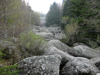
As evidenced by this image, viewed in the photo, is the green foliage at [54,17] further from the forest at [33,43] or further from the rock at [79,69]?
the rock at [79,69]

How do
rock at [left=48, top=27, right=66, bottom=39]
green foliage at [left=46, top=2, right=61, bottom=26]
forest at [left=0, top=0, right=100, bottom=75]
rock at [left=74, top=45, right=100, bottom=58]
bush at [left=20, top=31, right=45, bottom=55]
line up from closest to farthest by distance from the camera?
forest at [left=0, top=0, right=100, bottom=75], bush at [left=20, top=31, right=45, bottom=55], rock at [left=74, top=45, right=100, bottom=58], rock at [left=48, top=27, right=66, bottom=39], green foliage at [left=46, top=2, right=61, bottom=26]

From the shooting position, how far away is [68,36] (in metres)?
12.9

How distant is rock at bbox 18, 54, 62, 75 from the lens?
3.13 m

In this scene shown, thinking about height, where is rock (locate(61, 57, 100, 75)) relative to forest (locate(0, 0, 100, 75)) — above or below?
below

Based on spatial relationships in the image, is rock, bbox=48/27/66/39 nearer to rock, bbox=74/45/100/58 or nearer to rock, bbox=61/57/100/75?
rock, bbox=74/45/100/58

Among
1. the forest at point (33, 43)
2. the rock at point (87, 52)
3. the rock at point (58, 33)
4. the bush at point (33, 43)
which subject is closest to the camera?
the forest at point (33, 43)

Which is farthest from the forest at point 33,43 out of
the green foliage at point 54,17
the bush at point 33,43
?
the green foliage at point 54,17

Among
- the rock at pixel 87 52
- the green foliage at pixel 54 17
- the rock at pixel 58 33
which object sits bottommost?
the rock at pixel 87 52

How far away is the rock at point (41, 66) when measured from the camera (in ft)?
10.3

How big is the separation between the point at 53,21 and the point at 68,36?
30922 millimetres

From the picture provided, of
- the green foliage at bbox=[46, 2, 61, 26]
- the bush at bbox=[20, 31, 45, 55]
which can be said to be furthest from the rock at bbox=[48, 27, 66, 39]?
the green foliage at bbox=[46, 2, 61, 26]

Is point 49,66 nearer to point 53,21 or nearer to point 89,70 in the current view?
point 89,70

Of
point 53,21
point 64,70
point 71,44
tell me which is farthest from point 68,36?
point 53,21

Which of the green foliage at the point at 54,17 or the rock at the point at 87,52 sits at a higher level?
the green foliage at the point at 54,17
